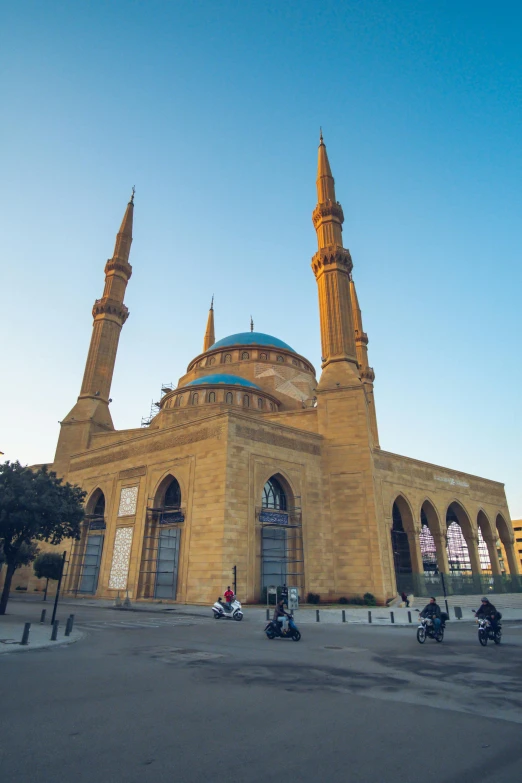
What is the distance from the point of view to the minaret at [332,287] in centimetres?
3034

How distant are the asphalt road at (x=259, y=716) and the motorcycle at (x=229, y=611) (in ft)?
24.7

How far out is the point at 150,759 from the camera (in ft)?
13.2

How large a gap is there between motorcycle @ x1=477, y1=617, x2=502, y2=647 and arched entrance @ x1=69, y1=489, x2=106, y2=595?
22945 mm

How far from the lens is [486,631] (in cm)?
1142

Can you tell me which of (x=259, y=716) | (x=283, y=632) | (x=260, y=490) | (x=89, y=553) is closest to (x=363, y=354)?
(x=260, y=490)

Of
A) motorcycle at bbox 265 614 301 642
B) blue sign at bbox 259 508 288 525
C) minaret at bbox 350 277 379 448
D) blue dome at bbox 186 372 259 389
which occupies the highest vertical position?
minaret at bbox 350 277 379 448

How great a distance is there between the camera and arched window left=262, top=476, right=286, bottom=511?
2564 centimetres

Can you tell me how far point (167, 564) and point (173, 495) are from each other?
3808mm

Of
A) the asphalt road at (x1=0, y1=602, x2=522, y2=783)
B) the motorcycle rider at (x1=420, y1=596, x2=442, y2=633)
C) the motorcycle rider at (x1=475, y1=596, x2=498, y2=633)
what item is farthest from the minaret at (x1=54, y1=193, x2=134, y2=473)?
the motorcycle rider at (x1=475, y1=596, x2=498, y2=633)

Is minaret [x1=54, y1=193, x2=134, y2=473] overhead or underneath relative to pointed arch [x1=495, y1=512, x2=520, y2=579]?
A: overhead

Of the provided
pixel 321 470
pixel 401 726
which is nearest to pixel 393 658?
pixel 401 726

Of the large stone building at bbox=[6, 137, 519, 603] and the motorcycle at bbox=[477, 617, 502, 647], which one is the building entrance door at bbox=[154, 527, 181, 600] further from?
the motorcycle at bbox=[477, 617, 502, 647]

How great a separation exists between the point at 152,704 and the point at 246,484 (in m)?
18.4

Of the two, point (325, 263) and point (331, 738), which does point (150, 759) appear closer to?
point (331, 738)
